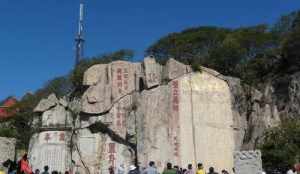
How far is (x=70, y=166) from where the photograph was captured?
54.0 feet

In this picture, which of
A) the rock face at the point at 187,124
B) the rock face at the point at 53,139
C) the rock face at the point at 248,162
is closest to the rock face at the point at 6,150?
the rock face at the point at 53,139

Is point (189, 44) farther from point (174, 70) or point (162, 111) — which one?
point (162, 111)

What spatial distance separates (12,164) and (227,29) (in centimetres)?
2229

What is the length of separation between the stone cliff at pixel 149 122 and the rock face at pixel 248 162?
4.15 metres

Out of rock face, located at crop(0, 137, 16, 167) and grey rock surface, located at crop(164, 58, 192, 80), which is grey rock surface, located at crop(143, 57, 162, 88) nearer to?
grey rock surface, located at crop(164, 58, 192, 80)

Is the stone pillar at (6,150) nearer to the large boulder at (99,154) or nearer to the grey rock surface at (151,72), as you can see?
the large boulder at (99,154)

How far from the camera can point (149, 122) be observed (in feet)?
51.4

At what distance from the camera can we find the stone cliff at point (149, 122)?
50.2 ft

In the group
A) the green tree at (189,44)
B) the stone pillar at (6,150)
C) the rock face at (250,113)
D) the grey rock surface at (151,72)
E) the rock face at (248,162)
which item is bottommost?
the rock face at (248,162)

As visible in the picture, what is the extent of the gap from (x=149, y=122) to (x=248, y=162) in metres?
5.34

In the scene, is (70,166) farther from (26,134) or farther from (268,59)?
(268,59)

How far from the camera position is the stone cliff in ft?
50.2

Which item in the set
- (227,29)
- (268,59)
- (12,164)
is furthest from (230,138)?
(227,29)

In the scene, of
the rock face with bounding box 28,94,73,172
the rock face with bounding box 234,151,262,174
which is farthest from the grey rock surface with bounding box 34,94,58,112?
the rock face with bounding box 234,151,262,174
